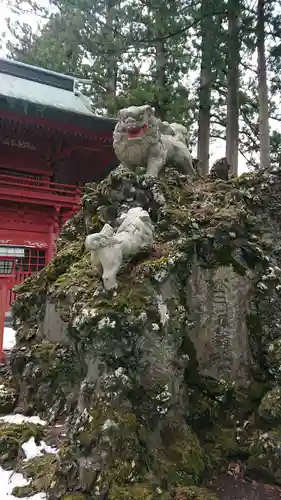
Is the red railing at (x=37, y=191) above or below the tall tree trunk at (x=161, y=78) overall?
below

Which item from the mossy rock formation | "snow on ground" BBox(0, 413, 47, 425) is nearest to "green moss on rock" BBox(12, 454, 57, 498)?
the mossy rock formation

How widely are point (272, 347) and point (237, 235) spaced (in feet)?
3.34

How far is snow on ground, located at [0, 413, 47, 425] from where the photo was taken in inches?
162

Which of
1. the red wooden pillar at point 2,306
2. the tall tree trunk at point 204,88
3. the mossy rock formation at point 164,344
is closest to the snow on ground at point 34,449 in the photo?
the mossy rock formation at point 164,344

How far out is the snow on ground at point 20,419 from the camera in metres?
4.13

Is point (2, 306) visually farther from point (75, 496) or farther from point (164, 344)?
point (75, 496)

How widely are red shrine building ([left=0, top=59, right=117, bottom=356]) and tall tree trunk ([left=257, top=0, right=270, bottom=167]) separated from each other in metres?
3.65

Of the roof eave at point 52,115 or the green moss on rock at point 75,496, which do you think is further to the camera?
the roof eave at point 52,115

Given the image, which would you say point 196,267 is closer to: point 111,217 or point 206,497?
point 111,217

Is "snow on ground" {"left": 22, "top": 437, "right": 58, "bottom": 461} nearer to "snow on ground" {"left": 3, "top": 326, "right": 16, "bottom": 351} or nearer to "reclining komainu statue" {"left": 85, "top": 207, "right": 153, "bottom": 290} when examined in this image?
"reclining komainu statue" {"left": 85, "top": 207, "right": 153, "bottom": 290}

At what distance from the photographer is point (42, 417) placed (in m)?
4.26

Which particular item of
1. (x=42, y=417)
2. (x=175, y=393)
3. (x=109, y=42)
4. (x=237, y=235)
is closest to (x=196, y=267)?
(x=237, y=235)

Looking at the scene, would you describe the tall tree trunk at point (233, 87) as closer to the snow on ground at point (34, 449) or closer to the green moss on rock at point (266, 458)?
the green moss on rock at point (266, 458)

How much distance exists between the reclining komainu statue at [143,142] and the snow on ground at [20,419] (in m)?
2.64
